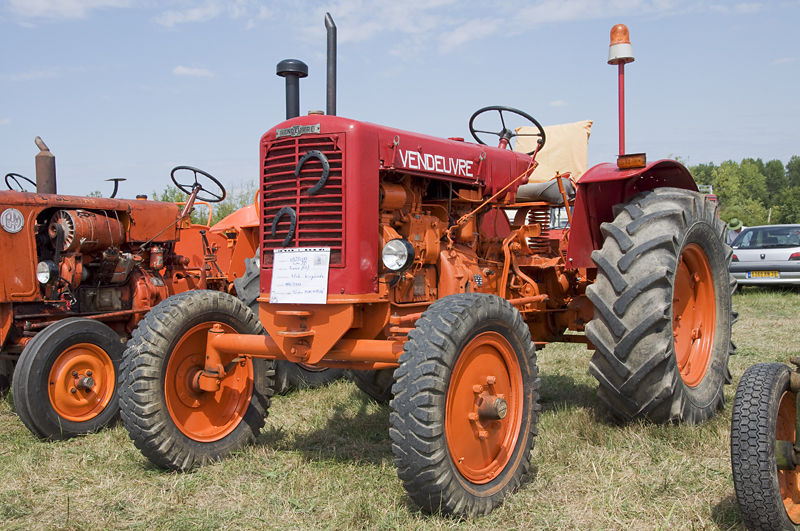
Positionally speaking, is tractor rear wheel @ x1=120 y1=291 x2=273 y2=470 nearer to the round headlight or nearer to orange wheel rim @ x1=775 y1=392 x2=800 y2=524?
the round headlight

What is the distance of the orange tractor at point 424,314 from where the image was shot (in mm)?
3152

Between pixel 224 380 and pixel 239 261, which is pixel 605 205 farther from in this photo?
pixel 239 261

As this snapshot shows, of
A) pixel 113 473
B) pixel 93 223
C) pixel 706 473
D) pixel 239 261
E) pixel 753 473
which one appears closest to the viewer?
pixel 753 473

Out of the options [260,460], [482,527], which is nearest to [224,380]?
[260,460]

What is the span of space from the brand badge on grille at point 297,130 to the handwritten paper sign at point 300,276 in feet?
2.04

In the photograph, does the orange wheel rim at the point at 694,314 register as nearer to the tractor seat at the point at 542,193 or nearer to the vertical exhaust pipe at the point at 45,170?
the tractor seat at the point at 542,193

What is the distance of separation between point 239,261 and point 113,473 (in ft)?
12.3

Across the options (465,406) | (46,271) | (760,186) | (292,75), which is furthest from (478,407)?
(760,186)

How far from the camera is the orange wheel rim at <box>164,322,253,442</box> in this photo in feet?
12.9

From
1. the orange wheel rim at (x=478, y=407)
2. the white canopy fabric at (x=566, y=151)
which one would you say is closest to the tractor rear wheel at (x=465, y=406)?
the orange wheel rim at (x=478, y=407)

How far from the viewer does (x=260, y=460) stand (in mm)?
3965

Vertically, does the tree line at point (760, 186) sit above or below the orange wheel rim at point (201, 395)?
above

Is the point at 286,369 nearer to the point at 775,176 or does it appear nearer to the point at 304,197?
the point at 304,197

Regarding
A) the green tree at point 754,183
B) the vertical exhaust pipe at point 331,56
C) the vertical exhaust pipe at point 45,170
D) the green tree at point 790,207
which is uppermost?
the green tree at point 754,183
